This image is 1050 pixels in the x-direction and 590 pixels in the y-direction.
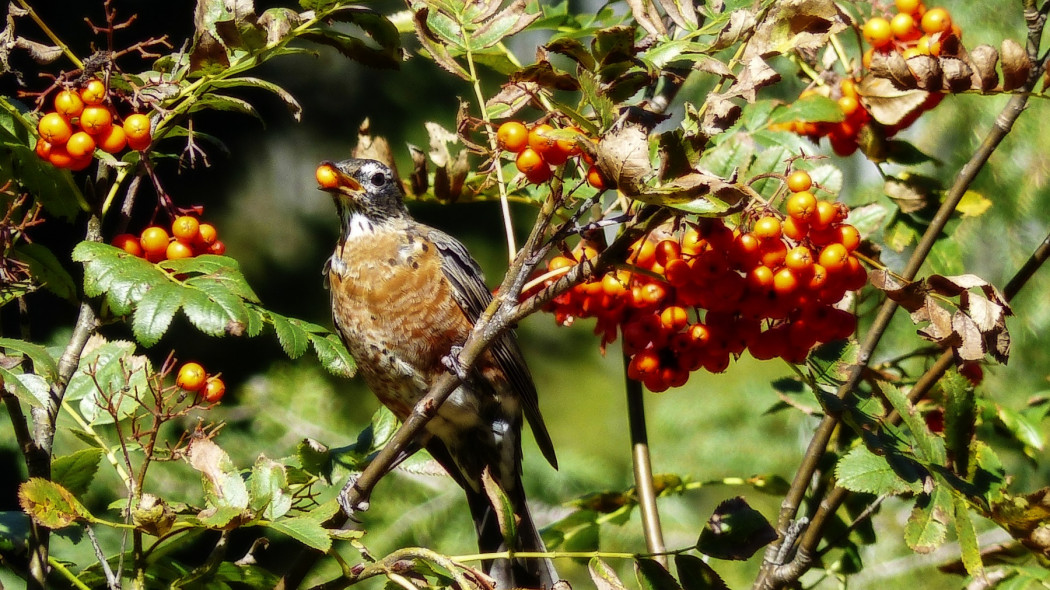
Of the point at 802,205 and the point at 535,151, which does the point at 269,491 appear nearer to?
the point at 535,151

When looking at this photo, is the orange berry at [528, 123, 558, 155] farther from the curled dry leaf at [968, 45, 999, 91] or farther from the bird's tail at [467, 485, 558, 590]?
the bird's tail at [467, 485, 558, 590]

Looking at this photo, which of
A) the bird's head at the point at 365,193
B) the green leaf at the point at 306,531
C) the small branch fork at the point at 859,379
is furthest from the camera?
the bird's head at the point at 365,193

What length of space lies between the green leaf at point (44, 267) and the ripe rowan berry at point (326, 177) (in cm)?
87

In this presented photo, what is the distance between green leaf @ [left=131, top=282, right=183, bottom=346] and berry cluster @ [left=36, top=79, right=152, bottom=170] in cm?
19

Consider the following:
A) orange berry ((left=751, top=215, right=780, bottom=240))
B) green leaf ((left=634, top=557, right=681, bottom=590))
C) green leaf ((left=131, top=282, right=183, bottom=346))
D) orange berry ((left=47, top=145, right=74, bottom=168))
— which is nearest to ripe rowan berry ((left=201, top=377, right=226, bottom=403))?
green leaf ((left=131, top=282, right=183, bottom=346))

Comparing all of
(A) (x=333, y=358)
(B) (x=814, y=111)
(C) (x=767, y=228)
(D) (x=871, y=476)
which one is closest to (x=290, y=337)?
(A) (x=333, y=358)

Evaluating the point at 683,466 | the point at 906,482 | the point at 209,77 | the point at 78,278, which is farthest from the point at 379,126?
the point at 906,482

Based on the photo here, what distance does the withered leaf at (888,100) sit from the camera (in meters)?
1.57

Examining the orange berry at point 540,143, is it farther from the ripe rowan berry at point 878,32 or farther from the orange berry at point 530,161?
the ripe rowan berry at point 878,32

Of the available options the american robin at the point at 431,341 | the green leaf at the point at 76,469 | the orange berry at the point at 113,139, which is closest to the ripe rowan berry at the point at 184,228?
the orange berry at the point at 113,139

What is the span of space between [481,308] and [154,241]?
94 centimetres

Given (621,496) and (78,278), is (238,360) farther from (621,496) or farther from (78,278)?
(621,496)

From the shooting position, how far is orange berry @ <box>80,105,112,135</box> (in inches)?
49.0

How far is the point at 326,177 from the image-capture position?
7.12 ft
